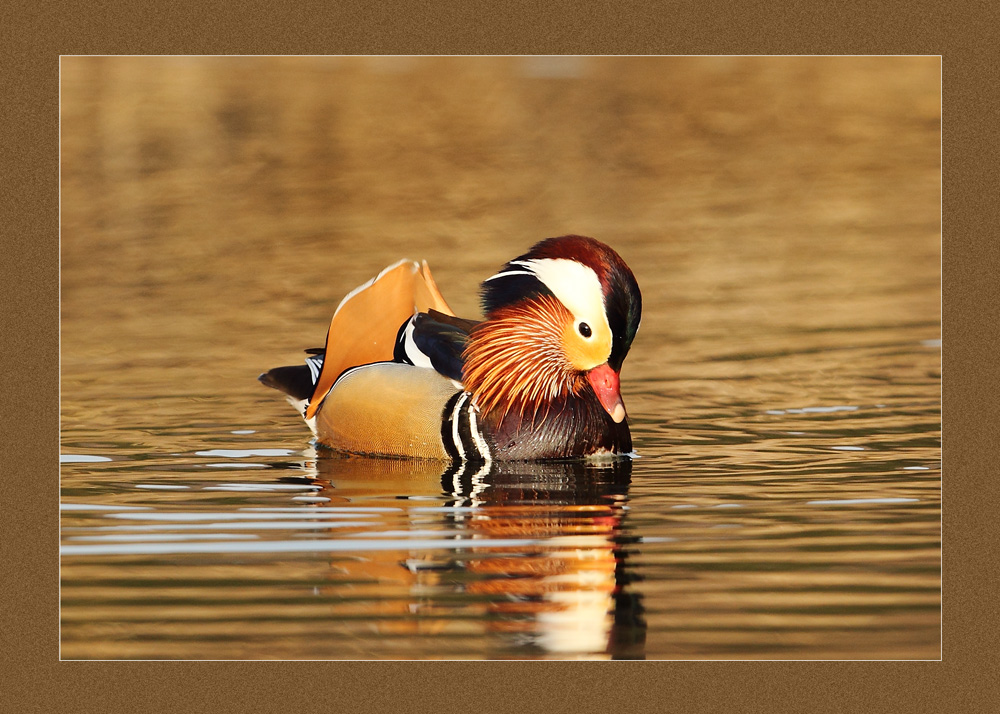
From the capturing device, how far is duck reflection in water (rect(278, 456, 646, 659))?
6395mm

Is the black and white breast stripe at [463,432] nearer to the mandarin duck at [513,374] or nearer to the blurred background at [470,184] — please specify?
the mandarin duck at [513,374]

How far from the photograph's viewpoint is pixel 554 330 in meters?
9.26

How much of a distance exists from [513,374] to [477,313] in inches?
176

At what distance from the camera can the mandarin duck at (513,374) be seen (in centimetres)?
896

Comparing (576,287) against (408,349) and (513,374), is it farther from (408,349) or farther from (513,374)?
(408,349)

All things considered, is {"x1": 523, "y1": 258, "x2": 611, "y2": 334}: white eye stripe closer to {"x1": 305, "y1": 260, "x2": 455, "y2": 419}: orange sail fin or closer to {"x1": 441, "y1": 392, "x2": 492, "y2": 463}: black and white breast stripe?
{"x1": 441, "y1": 392, "x2": 492, "y2": 463}: black and white breast stripe

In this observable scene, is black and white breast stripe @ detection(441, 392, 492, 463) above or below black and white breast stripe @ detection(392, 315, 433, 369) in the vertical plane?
below

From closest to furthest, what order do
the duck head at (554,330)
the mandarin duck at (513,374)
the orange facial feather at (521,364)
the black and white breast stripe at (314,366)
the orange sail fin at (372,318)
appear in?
the duck head at (554,330), the mandarin duck at (513,374), the orange facial feather at (521,364), the orange sail fin at (372,318), the black and white breast stripe at (314,366)

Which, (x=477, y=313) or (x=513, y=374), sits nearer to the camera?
(x=513, y=374)

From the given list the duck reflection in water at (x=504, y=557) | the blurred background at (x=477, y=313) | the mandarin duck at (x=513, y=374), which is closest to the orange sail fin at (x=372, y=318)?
the mandarin duck at (x=513, y=374)

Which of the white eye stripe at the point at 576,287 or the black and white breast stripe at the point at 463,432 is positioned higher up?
the white eye stripe at the point at 576,287

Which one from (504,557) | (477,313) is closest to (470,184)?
(477,313)

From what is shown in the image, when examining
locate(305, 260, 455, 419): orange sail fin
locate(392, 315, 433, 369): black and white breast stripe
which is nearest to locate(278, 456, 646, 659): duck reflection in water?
locate(392, 315, 433, 369): black and white breast stripe

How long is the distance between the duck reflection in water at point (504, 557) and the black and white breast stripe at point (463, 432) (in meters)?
0.10
